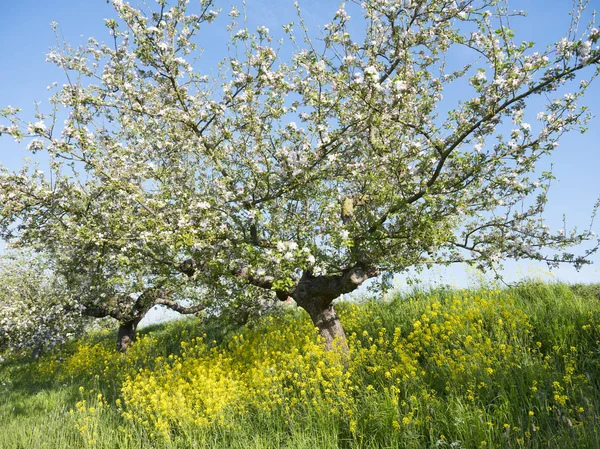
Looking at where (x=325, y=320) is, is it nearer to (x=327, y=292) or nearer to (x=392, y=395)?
(x=327, y=292)

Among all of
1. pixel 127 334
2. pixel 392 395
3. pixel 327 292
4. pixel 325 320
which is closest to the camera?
pixel 392 395

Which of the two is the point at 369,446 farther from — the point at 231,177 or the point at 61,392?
the point at 61,392

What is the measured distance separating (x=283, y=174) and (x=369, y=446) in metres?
5.30

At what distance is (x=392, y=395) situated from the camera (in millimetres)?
6246

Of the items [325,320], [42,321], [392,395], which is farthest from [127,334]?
[392,395]

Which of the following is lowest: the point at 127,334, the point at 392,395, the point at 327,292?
the point at 392,395

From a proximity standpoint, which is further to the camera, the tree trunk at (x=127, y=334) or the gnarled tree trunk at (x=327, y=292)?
the tree trunk at (x=127, y=334)

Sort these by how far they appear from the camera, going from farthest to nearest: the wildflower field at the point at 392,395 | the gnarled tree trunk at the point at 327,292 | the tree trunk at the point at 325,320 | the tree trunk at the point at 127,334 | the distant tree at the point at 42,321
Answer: the tree trunk at the point at 127,334 → the distant tree at the point at 42,321 → the tree trunk at the point at 325,320 → the gnarled tree trunk at the point at 327,292 → the wildflower field at the point at 392,395

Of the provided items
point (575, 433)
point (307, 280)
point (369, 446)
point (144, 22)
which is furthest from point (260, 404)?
point (144, 22)

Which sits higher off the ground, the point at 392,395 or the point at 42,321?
the point at 42,321

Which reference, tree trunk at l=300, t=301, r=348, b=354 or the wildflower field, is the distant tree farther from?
tree trunk at l=300, t=301, r=348, b=354

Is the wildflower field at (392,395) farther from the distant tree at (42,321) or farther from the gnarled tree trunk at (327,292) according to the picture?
the distant tree at (42,321)

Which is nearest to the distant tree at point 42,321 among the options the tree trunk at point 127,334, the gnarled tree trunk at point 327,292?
the tree trunk at point 127,334

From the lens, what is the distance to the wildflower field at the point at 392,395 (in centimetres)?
550
